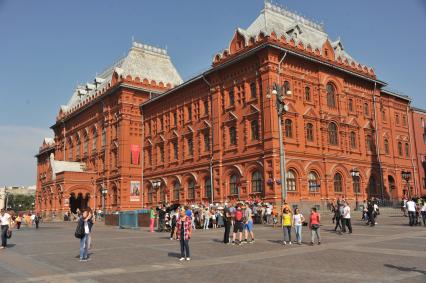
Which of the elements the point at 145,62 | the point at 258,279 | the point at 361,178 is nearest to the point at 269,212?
the point at 361,178

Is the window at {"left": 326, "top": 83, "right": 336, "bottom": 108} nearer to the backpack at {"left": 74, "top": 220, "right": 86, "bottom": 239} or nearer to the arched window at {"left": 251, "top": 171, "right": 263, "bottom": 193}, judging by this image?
the arched window at {"left": 251, "top": 171, "right": 263, "bottom": 193}

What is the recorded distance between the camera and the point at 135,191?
53.2 metres

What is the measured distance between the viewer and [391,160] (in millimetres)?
47531

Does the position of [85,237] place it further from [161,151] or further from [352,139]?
[161,151]

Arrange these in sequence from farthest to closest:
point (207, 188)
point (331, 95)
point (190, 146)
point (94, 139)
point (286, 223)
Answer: point (94, 139)
point (190, 146)
point (207, 188)
point (331, 95)
point (286, 223)

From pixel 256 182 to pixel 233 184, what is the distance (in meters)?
3.18

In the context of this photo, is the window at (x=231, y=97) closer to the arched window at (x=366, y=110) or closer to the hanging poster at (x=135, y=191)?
the arched window at (x=366, y=110)

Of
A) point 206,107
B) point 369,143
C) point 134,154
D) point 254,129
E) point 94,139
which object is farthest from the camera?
point 94,139

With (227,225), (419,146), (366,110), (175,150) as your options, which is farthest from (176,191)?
(419,146)

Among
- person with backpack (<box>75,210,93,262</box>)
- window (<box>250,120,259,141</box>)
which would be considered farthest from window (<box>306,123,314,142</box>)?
person with backpack (<box>75,210,93,262</box>)

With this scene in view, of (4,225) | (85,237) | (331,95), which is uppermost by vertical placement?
(331,95)

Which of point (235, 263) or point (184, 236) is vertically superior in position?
point (184, 236)

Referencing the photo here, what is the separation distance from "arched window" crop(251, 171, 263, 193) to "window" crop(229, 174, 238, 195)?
2.21 metres

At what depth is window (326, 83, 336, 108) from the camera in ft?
136
